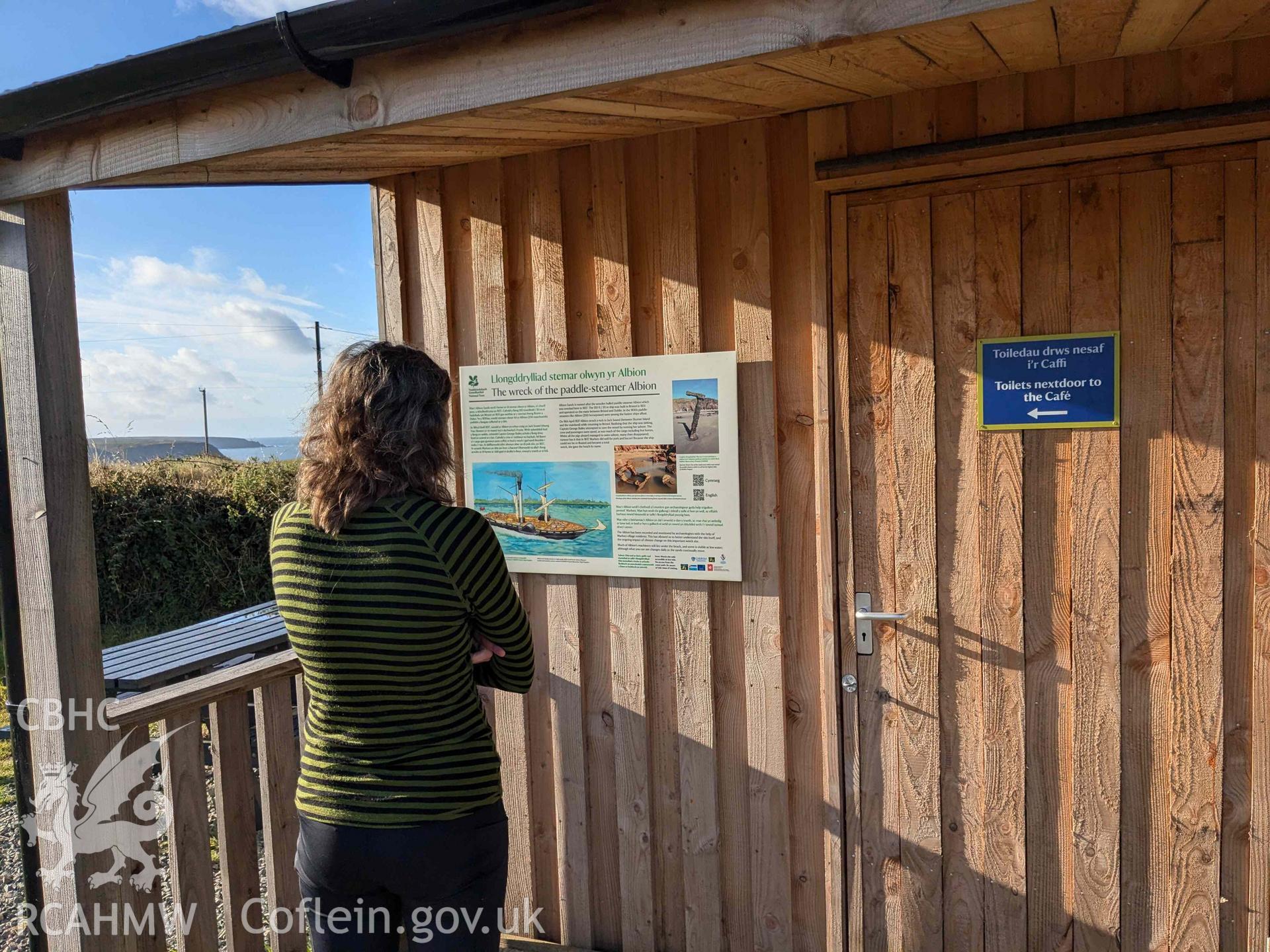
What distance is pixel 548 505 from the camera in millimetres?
2900

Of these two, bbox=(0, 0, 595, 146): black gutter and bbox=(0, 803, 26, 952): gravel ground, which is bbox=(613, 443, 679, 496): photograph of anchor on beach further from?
bbox=(0, 803, 26, 952): gravel ground

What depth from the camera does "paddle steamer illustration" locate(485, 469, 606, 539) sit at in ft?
9.42

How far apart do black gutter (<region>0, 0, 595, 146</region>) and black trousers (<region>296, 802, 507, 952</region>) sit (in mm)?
1598

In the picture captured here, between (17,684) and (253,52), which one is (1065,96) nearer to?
(253,52)

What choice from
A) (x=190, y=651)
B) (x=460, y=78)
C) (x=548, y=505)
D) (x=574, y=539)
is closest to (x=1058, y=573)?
(x=574, y=539)

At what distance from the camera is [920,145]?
91.1 inches

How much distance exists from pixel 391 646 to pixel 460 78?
1.19m

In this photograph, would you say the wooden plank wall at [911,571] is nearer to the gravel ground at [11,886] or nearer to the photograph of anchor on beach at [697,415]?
the photograph of anchor on beach at [697,415]

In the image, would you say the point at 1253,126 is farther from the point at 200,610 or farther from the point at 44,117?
the point at 200,610

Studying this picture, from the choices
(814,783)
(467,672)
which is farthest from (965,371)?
(467,672)

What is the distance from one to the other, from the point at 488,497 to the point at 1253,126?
2.39m

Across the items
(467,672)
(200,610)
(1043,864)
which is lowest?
(200,610)

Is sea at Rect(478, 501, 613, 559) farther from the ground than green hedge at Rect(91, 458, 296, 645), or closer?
farther from the ground

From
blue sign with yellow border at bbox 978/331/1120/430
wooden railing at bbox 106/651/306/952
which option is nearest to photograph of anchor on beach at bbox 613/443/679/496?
blue sign with yellow border at bbox 978/331/1120/430
